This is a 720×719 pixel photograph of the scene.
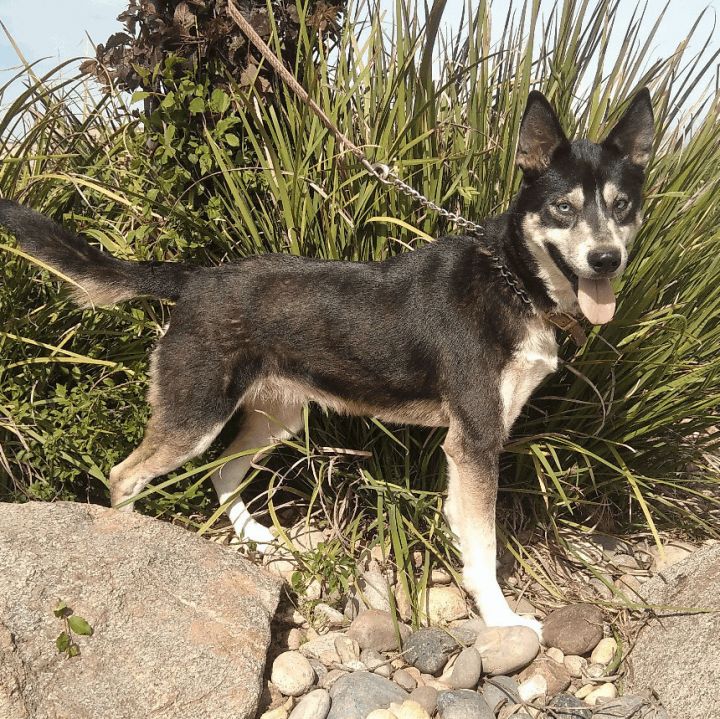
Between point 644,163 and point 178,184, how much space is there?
2.30 m

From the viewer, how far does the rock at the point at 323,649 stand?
3.15m

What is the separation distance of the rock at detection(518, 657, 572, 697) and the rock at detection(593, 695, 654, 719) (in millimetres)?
195

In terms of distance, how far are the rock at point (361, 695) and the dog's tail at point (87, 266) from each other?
5.83 feet

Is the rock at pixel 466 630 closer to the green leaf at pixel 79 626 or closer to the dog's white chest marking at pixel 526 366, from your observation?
the dog's white chest marking at pixel 526 366

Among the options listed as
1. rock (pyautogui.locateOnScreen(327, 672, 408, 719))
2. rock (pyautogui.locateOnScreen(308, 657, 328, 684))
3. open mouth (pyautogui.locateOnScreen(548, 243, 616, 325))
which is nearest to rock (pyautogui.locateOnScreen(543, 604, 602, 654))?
rock (pyautogui.locateOnScreen(327, 672, 408, 719))

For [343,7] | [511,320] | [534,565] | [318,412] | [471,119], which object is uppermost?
[343,7]

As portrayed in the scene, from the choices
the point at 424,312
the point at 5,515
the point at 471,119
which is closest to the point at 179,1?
the point at 471,119

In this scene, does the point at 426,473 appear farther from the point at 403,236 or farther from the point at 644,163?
the point at 644,163

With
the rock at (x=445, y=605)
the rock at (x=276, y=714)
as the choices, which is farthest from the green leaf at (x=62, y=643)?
the rock at (x=445, y=605)

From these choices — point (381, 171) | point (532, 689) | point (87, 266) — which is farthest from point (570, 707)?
point (87, 266)

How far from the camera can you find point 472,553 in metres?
3.28

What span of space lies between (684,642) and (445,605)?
103cm

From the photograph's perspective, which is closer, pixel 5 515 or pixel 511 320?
pixel 5 515

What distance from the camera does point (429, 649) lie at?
10.3 ft
